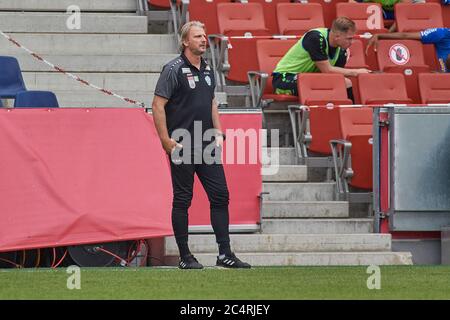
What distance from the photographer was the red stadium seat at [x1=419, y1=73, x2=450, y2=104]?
15.1 metres

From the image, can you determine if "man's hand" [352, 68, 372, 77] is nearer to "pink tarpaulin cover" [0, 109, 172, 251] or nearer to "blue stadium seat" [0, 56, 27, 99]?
"pink tarpaulin cover" [0, 109, 172, 251]

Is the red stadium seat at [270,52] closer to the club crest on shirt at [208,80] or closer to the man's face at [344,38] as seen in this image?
the man's face at [344,38]

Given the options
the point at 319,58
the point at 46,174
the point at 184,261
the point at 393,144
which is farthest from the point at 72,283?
the point at 319,58

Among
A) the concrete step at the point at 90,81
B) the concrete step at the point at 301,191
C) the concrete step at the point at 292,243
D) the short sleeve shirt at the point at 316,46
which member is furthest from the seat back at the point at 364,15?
the concrete step at the point at 292,243

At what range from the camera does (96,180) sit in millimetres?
11906

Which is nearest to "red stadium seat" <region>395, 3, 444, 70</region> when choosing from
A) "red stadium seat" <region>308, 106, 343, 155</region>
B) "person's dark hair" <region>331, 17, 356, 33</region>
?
"person's dark hair" <region>331, 17, 356, 33</region>

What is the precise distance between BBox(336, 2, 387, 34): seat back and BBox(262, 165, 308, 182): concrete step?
3.38 meters

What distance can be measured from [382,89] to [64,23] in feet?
13.0

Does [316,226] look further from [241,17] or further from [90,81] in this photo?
[241,17]

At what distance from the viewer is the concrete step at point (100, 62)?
1530 centimetres

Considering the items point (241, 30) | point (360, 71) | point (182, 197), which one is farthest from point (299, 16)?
point (182, 197)

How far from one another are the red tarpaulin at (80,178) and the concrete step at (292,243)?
15.4 inches
